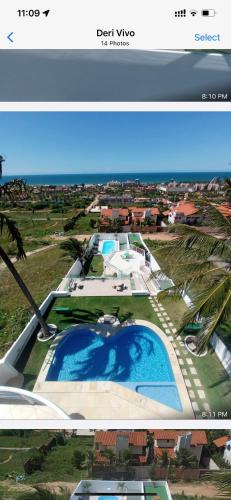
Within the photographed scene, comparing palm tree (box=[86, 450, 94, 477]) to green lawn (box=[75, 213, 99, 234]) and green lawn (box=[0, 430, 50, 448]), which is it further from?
green lawn (box=[75, 213, 99, 234])

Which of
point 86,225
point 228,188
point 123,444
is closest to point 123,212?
point 86,225

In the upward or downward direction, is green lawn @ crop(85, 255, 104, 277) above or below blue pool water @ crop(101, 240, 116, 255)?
below

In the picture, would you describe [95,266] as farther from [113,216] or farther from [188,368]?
[113,216]

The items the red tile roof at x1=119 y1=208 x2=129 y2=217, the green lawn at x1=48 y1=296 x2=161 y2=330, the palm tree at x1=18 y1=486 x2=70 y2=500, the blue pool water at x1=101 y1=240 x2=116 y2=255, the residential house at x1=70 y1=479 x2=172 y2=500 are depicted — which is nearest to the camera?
the residential house at x1=70 y1=479 x2=172 y2=500

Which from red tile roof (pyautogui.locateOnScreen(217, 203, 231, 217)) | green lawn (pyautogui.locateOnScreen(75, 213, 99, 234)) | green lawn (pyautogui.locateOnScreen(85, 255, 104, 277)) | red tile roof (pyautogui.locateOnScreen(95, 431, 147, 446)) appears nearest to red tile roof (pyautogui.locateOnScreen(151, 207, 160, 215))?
green lawn (pyautogui.locateOnScreen(75, 213, 99, 234))

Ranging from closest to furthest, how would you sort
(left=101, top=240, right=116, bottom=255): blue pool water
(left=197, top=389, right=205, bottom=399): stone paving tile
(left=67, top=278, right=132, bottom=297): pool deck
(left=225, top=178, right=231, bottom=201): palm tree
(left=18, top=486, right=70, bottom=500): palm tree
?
(left=18, top=486, right=70, bottom=500): palm tree < (left=225, top=178, right=231, bottom=201): palm tree < (left=197, top=389, right=205, bottom=399): stone paving tile < (left=67, top=278, right=132, bottom=297): pool deck < (left=101, top=240, right=116, bottom=255): blue pool water

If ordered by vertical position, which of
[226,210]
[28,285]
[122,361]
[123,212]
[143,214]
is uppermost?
[226,210]

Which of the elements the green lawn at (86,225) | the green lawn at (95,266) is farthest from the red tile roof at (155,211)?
the green lawn at (95,266)
